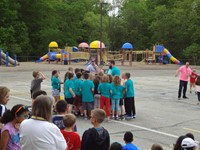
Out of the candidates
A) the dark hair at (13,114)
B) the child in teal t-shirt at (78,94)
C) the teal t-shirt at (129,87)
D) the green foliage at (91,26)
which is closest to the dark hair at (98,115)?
the dark hair at (13,114)

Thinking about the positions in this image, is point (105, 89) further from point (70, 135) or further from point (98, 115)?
point (70, 135)

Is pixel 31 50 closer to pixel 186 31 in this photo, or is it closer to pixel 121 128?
pixel 186 31

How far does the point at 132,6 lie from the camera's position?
262ft

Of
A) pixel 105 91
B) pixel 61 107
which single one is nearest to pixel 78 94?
pixel 105 91

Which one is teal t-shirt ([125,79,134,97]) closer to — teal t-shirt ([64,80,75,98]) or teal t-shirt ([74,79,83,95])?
teal t-shirt ([74,79,83,95])

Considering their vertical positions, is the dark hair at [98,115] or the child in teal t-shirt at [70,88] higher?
the dark hair at [98,115]

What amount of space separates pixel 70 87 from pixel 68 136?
305 inches

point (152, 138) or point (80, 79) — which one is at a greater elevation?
point (80, 79)

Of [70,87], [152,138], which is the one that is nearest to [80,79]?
[70,87]

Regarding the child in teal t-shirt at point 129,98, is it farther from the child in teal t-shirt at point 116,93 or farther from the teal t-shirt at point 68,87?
the teal t-shirt at point 68,87

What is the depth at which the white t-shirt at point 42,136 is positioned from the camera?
4.29m

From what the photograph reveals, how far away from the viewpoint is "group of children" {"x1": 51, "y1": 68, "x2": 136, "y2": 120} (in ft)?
44.2

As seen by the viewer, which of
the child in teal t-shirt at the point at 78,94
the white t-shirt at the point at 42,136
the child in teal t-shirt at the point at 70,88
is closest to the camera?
the white t-shirt at the point at 42,136

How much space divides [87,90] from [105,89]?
2.09 ft
